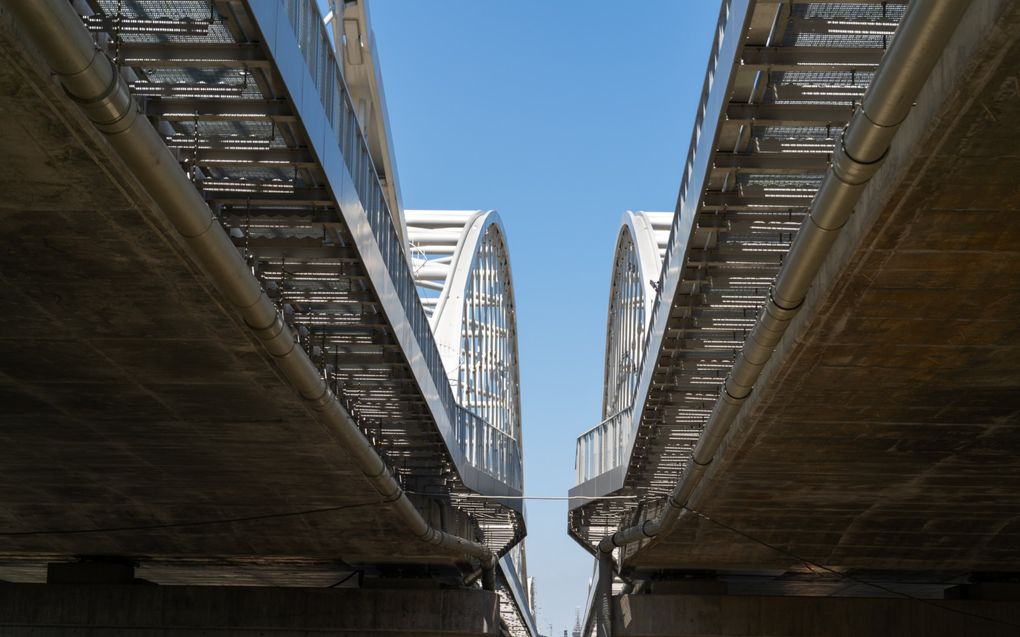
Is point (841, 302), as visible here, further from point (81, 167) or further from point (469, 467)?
point (469, 467)

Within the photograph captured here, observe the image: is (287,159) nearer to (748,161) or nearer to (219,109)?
(219,109)

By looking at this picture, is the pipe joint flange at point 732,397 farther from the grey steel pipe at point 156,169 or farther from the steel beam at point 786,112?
the steel beam at point 786,112

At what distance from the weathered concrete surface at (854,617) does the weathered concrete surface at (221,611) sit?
7901mm

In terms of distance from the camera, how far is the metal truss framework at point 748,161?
12266 mm

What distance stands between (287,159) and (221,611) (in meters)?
28.8

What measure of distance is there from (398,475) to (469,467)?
3523 millimetres

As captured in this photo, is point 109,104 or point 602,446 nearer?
point 109,104

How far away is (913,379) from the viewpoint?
64.0 feet

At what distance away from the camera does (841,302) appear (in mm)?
15453

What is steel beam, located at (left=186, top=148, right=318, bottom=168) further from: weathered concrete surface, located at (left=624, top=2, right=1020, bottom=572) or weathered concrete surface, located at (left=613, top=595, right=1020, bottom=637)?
weathered concrete surface, located at (left=613, top=595, right=1020, bottom=637)

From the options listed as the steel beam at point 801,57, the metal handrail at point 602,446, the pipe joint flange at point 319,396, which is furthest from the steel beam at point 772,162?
the metal handrail at point 602,446

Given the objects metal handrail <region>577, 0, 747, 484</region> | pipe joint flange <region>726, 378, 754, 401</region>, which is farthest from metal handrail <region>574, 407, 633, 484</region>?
pipe joint flange <region>726, 378, 754, 401</region>

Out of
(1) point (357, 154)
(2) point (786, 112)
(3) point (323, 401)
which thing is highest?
(1) point (357, 154)

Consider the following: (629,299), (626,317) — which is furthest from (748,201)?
(626,317)
